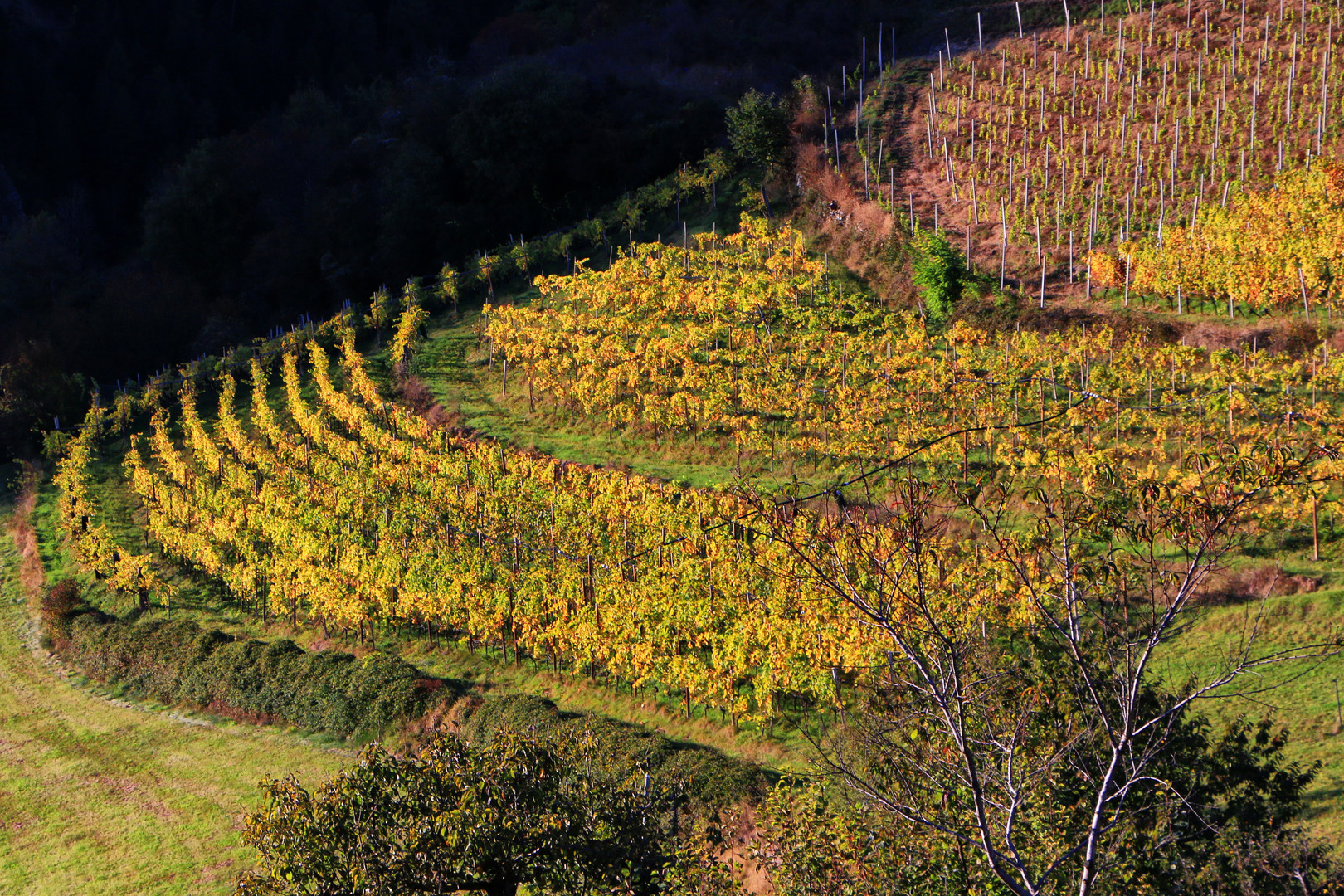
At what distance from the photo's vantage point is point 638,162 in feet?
159

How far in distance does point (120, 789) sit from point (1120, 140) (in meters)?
31.9

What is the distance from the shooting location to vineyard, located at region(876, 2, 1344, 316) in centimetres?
2975

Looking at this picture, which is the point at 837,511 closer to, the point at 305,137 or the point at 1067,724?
the point at 1067,724

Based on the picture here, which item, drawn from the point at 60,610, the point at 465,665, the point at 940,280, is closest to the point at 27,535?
the point at 60,610

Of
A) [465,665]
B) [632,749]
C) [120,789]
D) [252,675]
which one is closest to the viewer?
[632,749]

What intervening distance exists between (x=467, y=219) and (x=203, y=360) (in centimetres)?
1223

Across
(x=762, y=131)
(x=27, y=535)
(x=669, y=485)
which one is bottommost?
(x=27, y=535)

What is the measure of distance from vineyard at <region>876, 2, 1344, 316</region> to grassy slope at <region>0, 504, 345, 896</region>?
22723 mm

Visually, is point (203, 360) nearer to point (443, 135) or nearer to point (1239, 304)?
point (443, 135)

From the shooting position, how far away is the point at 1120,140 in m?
34.9

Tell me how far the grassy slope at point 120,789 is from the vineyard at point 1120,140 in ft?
74.6

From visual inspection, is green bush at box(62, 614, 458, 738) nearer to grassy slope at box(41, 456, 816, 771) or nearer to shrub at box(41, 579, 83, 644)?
shrub at box(41, 579, 83, 644)

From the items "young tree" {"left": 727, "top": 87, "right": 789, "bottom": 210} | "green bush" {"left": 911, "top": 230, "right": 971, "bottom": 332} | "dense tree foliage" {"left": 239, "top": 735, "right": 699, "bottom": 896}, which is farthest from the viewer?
"young tree" {"left": 727, "top": 87, "right": 789, "bottom": 210}

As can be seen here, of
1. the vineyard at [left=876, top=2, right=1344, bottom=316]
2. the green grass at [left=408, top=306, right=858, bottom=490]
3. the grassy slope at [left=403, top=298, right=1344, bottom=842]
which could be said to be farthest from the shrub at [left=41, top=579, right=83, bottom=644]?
the vineyard at [left=876, top=2, right=1344, bottom=316]
